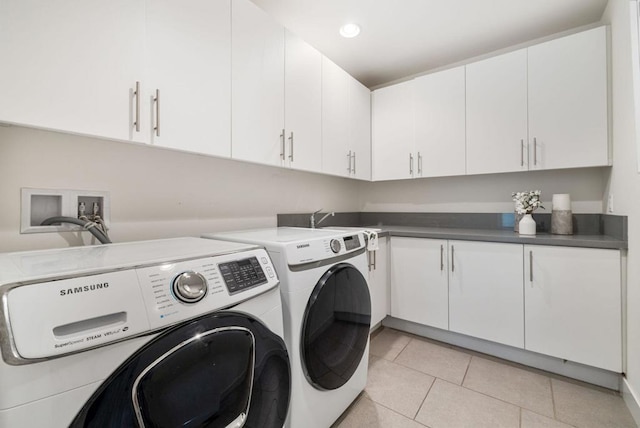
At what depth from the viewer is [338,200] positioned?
2818 mm

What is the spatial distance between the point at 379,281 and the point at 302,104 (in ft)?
4.82

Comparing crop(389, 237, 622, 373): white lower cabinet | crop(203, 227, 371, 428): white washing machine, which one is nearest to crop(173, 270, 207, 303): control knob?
crop(203, 227, 371, 428): white washing machine

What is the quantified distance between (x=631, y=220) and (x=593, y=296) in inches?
18.7

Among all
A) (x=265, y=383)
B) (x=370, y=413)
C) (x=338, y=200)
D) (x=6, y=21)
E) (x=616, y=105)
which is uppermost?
(x=616, y=105)

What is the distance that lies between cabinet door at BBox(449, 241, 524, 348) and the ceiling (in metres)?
1.57

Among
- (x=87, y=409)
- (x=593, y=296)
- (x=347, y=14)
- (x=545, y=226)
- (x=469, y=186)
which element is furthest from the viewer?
(x=469, y=186)

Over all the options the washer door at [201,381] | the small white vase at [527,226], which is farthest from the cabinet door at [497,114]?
the washer door at [201,381]

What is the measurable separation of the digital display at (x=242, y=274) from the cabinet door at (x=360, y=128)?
1628 millimetres

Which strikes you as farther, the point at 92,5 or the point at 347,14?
the point at 347,14

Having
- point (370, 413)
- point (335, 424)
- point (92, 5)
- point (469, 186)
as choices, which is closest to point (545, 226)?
point (469, 186)

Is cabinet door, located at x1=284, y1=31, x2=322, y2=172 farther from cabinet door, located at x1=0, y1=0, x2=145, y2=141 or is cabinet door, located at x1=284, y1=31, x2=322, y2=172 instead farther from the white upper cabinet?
cabinet door, located at x1=0, y1=0, x2=145, y2=141

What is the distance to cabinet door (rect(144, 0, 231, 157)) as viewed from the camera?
112 cm

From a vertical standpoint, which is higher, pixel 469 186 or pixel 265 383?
pixel 469 186

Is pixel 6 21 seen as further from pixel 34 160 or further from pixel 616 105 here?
pixel 616 105
